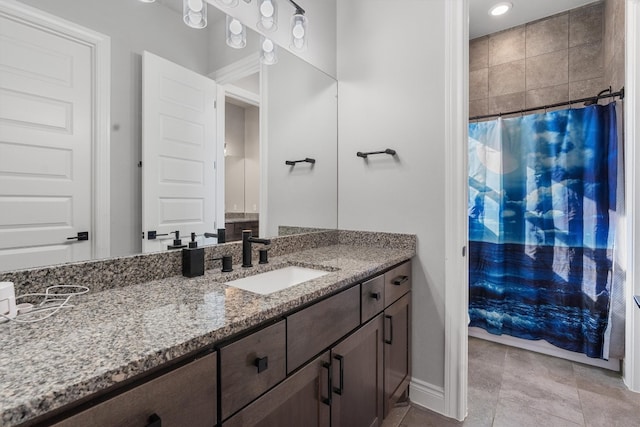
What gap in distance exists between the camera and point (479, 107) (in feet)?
9.60

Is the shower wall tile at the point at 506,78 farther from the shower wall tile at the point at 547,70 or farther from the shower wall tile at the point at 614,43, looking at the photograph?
the shower wall tile at the point at 614,43

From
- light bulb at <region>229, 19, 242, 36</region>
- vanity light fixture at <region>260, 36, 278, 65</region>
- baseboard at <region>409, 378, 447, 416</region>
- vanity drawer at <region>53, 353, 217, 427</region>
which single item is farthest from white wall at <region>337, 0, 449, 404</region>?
vanity drawer at <region>53, 353, 217, 427</region>

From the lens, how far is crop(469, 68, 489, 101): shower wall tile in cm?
289

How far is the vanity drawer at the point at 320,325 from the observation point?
3.13 ft

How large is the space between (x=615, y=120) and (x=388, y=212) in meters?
1.68

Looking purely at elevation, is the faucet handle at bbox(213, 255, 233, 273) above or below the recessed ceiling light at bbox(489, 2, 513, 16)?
below

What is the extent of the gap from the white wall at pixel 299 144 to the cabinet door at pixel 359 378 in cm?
81

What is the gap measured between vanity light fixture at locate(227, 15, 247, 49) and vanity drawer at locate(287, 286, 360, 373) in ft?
4.16

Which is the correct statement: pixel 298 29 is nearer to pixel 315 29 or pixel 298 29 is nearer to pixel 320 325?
pixel 315 29

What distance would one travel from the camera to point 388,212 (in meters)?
1.93

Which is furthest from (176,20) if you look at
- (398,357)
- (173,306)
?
(398,357)

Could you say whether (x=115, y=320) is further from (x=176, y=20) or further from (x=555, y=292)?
(x=555, y=292)

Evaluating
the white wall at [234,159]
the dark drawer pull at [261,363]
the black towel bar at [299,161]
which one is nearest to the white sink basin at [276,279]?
the white wall at [234,159]

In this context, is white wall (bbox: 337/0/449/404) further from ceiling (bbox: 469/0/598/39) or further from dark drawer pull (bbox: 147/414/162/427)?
dark drawer pull (bbox: 147/414/162/427)
